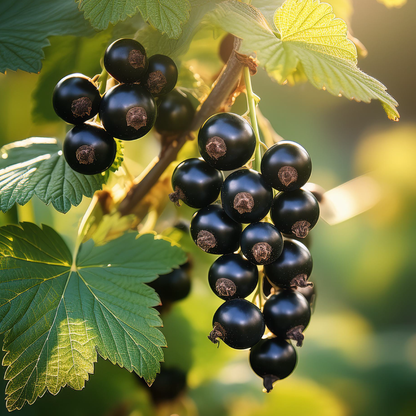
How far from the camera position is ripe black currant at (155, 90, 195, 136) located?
55cm

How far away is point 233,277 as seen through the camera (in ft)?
1.35

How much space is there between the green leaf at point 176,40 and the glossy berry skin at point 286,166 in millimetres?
180

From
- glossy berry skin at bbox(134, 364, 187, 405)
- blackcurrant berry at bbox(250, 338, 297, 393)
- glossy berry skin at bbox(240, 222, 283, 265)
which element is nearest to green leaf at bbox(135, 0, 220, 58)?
glossy berry skin at bbox(240, 222, 283, 265)

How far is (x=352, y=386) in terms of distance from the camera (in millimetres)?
997

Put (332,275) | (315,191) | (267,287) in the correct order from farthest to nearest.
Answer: (332,275)
(315,191)
(267,287)

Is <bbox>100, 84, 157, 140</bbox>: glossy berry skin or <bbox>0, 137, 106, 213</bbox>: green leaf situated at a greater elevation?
<bbox>100, 84, 157, 140</bbox>: glossy berry skin

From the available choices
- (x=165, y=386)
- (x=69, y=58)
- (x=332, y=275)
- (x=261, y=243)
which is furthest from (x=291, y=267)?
(x=332, y=275)

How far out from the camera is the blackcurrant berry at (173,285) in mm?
591

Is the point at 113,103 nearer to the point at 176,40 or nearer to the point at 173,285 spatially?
the point at 176,40

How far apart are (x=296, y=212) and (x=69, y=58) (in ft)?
1.47

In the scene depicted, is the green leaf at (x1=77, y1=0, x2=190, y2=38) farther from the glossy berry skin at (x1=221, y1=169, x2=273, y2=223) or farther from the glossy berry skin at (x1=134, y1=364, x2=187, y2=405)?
the glossy berry skin at (x1=134, y1=364, x2=187, y2=405)

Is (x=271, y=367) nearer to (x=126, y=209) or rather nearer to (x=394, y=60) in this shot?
(x=126, y=209)

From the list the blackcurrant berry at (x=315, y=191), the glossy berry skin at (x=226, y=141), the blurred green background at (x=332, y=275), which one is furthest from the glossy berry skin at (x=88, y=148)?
the blackcurrant berry at (x=315, y=191)

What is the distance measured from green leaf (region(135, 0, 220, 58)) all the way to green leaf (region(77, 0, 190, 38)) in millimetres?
29
